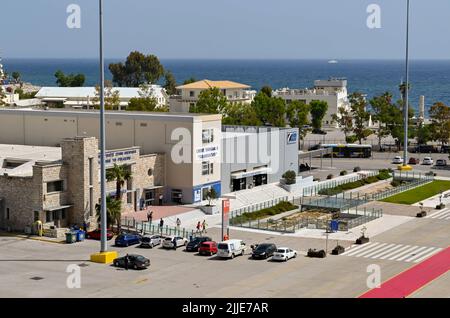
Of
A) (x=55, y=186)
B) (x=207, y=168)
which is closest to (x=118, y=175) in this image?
(x=55, y=186)

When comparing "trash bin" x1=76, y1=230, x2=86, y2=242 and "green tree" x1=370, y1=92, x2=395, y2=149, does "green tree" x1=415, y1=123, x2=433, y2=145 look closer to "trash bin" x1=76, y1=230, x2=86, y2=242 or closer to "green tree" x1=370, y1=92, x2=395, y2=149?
"green tree" x1=370, y1=92, x2=395, y2=149

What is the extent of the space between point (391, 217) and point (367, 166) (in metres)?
37.6

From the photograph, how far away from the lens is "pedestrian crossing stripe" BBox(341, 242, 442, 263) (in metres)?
53.4

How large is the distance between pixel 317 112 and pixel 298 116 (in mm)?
24082

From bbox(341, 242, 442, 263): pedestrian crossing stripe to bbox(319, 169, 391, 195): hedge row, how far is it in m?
25.1

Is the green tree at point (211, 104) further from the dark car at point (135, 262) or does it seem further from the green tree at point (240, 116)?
the dark car at point (135, 262)

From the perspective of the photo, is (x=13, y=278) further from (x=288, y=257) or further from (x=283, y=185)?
(x=283, y=185)

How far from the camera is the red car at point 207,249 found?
53.4 meters

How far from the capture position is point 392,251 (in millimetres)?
55562

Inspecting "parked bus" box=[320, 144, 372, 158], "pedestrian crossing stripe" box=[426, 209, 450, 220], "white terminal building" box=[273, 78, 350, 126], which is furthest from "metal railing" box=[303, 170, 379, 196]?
"white terminal building" box=[273, 78, 350, 126]

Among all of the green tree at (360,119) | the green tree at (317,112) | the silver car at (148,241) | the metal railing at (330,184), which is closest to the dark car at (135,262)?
the silver car at (148,241)

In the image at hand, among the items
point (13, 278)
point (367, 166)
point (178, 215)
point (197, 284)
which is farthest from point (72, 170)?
point (367, 166)

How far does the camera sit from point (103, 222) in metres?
50.5

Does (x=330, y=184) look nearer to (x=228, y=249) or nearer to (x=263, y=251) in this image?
(x=263, y=251)
